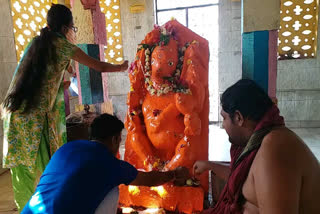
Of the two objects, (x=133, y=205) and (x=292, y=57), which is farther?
(x=292, y=57)

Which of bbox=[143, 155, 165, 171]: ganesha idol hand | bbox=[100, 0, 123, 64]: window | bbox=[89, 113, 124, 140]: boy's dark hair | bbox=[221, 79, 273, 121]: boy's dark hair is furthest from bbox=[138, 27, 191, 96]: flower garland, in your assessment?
bbox=[100, 0, 123, 64]: window

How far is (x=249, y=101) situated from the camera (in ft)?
3.93

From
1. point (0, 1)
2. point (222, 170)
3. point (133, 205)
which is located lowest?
point (133, 205)

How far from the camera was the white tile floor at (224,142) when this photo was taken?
434cm

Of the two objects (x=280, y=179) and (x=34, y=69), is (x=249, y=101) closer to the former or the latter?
(x=280, y=179)

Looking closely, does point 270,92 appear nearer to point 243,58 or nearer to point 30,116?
point 243,58

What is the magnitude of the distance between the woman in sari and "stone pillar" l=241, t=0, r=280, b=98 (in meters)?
1.30

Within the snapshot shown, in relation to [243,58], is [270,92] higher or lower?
lower

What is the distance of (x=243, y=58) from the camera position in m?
2.23

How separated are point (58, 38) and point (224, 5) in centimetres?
505

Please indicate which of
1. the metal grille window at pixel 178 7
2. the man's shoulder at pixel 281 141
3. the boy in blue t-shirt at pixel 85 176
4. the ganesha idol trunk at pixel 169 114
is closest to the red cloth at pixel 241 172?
the man's shoulder at pixel 281 141

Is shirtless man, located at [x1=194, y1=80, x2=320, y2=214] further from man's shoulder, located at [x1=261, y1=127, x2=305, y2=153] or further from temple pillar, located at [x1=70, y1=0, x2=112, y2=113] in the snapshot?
temple pillar, located at [x1=70, y1=0, x2=112, y2=113]

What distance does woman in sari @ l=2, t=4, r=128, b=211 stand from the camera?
189 cm

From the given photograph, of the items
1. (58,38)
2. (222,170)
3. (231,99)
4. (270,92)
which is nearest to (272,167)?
(231,99)
